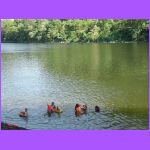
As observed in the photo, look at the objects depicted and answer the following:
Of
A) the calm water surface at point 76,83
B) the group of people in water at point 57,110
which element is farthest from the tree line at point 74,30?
the group of people in water at point 57,110

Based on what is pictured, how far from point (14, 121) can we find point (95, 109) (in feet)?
9.14

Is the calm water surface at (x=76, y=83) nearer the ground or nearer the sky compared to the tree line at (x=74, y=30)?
nearer the ground

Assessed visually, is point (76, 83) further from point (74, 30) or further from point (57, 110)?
point (57, 110)

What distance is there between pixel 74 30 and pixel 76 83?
2.67 m

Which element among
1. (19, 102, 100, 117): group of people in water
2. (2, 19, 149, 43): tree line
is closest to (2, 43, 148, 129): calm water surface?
(19, 102, 100, 117): group of people in water

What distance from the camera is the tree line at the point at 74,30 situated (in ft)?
50.1

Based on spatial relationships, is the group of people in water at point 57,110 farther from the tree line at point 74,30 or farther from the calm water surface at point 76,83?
the tree line at point 74,30

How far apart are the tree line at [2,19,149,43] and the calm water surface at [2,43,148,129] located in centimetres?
42

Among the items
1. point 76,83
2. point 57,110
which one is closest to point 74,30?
point 76,83

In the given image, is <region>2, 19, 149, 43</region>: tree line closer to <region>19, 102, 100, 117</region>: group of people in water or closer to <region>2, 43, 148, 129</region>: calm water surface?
<region>2, 43, 148, 129</region>: calm water surface

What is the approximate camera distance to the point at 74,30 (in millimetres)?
16500

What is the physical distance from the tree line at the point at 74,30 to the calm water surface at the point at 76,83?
422 millimetres

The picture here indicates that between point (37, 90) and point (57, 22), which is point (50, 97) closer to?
point (37, 90)

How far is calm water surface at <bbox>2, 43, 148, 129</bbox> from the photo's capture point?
1453cm
